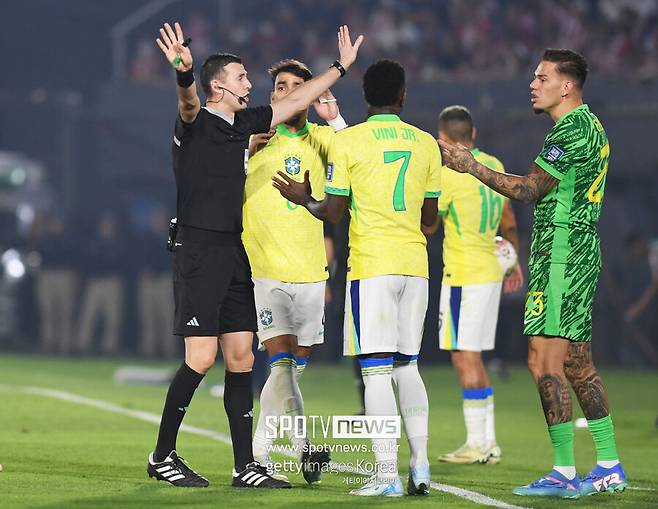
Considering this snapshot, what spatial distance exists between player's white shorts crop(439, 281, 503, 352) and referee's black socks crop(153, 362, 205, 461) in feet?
Result: 9.24

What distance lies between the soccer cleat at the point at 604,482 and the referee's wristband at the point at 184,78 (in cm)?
300

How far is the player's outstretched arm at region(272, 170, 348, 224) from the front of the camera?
750 centimetres

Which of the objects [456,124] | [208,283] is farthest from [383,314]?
[456,124]

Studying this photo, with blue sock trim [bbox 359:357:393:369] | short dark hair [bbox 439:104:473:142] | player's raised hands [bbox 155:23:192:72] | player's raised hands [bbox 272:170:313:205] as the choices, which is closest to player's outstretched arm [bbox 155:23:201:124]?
player's raised hands [bbox 155:23:192:72]

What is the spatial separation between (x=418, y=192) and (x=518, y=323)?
11438 millimetres

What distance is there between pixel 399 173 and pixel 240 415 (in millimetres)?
1546

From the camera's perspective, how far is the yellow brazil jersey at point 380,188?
753 centimetres

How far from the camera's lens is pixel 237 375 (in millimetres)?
7789

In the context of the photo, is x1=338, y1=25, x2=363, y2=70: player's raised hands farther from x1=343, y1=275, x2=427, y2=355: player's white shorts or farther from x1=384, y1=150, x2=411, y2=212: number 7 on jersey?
x1=343, y1=275, x2=427, y2=355: player's white shorts

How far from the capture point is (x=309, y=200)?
24.9ft

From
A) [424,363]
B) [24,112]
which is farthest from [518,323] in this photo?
[24,112]

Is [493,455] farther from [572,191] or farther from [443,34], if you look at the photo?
[443,34]

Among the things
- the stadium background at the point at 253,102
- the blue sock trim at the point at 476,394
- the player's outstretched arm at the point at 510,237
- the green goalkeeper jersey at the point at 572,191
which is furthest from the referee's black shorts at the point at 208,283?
the stadium background at the point at 253,102

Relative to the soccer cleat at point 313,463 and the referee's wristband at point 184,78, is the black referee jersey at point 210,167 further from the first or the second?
the soccer cleat at point 313,463
